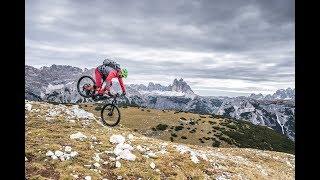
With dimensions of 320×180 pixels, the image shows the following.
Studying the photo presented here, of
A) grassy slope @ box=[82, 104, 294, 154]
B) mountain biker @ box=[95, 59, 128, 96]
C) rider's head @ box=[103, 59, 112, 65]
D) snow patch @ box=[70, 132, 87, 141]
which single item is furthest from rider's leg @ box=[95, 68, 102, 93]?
grassy slope @ box=[82, 104, 294, 154]

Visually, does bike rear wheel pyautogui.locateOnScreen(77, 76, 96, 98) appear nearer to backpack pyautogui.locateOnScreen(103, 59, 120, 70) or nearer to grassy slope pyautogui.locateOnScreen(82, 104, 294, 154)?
backpack pyautogui.locateOnScreen(103, 59, 120, 70)

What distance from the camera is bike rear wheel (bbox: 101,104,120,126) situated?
2028 cm

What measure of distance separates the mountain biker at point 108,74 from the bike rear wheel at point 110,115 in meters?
1.49

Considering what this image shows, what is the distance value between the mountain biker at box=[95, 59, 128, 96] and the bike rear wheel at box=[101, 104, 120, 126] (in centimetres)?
149

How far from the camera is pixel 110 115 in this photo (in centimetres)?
2061

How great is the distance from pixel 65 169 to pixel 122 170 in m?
3.13

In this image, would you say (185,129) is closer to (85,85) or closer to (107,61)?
(85,85)

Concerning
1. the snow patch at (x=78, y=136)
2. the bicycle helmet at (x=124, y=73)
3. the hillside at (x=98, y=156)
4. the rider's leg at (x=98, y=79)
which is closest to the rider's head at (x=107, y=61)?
the rider's leg at (x=98, y=79)

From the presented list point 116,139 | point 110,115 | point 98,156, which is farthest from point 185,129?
point 110,115

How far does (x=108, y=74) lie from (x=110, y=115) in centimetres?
297
